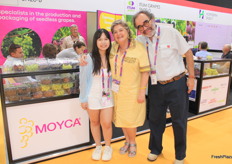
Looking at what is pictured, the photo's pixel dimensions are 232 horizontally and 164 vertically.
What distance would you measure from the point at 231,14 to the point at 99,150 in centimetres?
874

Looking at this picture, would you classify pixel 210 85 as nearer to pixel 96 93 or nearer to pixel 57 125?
pixel 96 93

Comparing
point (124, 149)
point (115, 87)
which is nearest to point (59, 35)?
point (115, 87)

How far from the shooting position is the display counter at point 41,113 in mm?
2123

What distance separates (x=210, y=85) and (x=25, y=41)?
403 cm

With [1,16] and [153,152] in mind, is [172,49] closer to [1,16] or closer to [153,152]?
[153,152]

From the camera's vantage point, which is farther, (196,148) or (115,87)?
(196,148)

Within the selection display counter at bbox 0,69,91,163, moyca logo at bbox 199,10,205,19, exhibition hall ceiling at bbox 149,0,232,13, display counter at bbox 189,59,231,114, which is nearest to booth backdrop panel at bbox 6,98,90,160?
display counter at bbox 0,69,91,163

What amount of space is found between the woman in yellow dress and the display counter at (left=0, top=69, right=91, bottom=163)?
568 mm

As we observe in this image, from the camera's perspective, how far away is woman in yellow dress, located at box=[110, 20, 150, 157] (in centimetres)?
195

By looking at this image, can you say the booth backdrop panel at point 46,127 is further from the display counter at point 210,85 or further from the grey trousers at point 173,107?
the display counter at point 210,85

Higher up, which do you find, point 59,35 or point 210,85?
point 59,35

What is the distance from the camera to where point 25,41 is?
434 centimetres

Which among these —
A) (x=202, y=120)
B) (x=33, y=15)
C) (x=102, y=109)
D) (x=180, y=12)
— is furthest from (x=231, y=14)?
(x=102, y=109)

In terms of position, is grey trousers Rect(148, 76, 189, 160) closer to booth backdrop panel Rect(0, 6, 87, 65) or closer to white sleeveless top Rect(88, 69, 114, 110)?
white sleeveless top Rect(88, 69, 114, 110)
